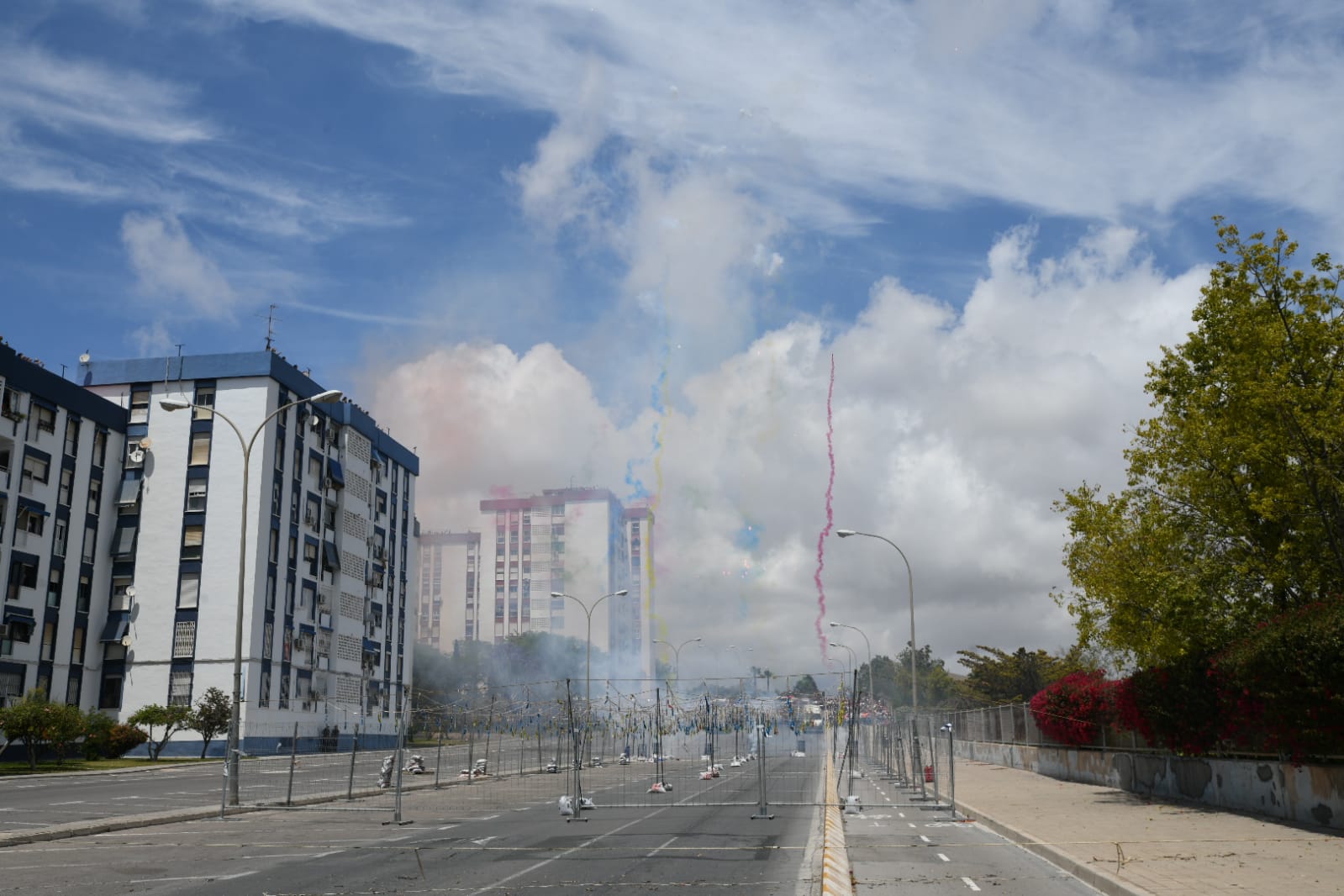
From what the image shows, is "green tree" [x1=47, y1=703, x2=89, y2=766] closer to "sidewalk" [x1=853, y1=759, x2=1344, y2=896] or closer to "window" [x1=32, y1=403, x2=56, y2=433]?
"window" [x1=32, y1=403, x2=56, y2=433]

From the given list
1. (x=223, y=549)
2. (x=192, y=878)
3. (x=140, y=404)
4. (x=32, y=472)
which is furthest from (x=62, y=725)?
(x=192, y=878)

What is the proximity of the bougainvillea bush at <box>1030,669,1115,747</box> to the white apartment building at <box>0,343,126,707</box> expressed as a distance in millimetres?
48936

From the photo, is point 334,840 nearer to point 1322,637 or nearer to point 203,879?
point 203,879

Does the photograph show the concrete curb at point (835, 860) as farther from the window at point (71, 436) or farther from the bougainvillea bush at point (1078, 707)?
the window at point (71, 436)

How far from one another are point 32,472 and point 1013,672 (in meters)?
61.0

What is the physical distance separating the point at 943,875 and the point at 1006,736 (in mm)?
38957

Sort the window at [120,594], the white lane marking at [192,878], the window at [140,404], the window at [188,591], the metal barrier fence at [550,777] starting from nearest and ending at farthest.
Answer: the white lane marking at [192,878], the metal barrier fence at [550,777], the window at [120,594], the window at [188,591], the window at [140,404]

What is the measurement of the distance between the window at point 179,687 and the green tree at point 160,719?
276 cm

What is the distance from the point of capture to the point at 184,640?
214ft

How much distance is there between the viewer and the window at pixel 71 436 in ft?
201

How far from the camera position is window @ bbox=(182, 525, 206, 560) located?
66.5m

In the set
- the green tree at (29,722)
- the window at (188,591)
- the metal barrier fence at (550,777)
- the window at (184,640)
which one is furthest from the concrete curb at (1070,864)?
the window at (188,591)

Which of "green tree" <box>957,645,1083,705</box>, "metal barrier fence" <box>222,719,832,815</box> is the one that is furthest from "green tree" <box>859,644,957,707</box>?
"metal barrier fence" <box>222,719,832,815</box>

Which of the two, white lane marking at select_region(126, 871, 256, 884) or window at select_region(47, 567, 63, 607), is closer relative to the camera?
white lane marking at select_region(126, 871, 256, 884)
